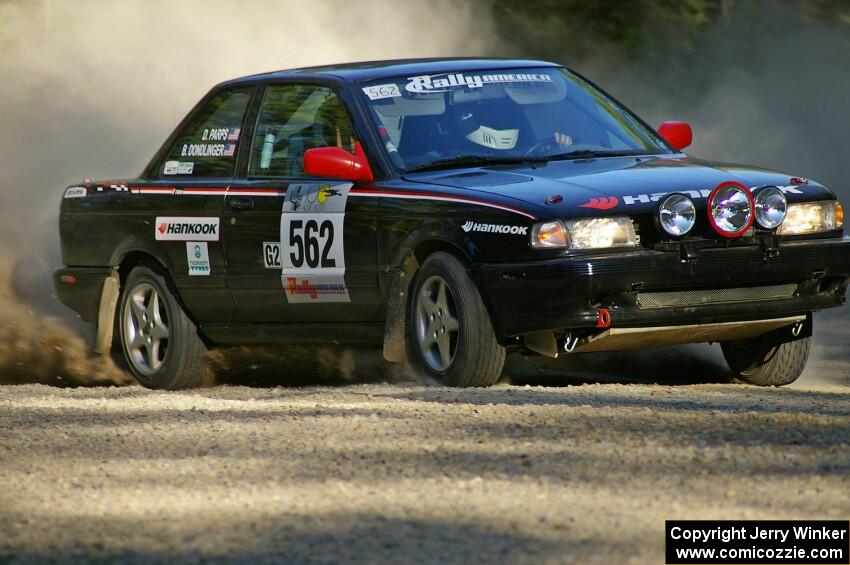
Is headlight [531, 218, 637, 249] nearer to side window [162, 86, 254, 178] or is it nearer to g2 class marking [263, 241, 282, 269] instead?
g2 class marking [263, 241, 282, 269]

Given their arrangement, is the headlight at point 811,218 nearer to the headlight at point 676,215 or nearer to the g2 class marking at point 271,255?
the headlight at point 676,215

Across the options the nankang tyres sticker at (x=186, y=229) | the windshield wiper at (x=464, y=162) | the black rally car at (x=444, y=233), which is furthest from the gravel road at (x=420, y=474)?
the nankang tyres sticker at (x=186, y=229)

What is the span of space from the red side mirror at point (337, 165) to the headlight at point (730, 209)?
5.73ft

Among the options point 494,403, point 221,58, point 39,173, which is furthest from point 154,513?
point 221,58

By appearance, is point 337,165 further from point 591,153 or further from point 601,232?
point 601,232

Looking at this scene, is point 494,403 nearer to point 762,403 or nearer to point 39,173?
point 762,403

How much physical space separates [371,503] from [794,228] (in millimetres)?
3403

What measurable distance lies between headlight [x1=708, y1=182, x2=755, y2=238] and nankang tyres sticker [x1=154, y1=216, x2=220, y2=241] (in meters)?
2.82

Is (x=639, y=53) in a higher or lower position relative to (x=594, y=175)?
higher

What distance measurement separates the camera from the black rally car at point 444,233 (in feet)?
26.3

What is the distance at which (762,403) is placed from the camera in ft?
25.1

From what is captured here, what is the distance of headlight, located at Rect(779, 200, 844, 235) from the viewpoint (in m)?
8.37

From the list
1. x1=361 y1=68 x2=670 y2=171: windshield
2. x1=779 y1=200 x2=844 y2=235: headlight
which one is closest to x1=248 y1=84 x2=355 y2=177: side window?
x1=361 y1=68 x2=670 y2=171: windshield

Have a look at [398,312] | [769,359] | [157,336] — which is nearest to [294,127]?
[398,312]
